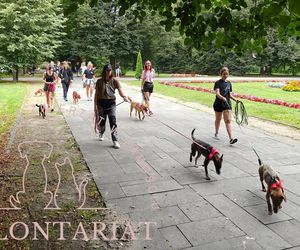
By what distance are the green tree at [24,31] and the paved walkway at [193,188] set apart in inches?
845

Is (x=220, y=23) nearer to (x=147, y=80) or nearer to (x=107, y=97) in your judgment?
(x=107, y=97)

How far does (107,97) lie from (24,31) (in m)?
24.9

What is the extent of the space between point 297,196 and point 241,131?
5140 millimetres

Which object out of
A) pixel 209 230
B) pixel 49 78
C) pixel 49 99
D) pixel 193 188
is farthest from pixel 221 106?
pixel 49 99

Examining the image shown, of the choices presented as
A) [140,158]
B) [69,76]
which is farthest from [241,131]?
[69,76]

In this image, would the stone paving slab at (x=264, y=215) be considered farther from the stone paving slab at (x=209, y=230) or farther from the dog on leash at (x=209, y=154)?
the dog on leash at (x=209, y=154)

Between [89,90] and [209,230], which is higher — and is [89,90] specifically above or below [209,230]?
above

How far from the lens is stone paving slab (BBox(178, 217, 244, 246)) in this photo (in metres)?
4.21

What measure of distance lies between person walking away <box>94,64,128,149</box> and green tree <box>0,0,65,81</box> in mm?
22180

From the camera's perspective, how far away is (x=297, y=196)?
5.63 m

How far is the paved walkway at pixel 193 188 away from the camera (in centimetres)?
430

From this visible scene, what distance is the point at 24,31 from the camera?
30.5m

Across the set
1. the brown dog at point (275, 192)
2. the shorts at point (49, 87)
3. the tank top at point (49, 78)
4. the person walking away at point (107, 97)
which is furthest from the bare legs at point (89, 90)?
the brown dog at point (275, 192)

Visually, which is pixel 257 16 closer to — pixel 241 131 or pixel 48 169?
pixel 48 169
